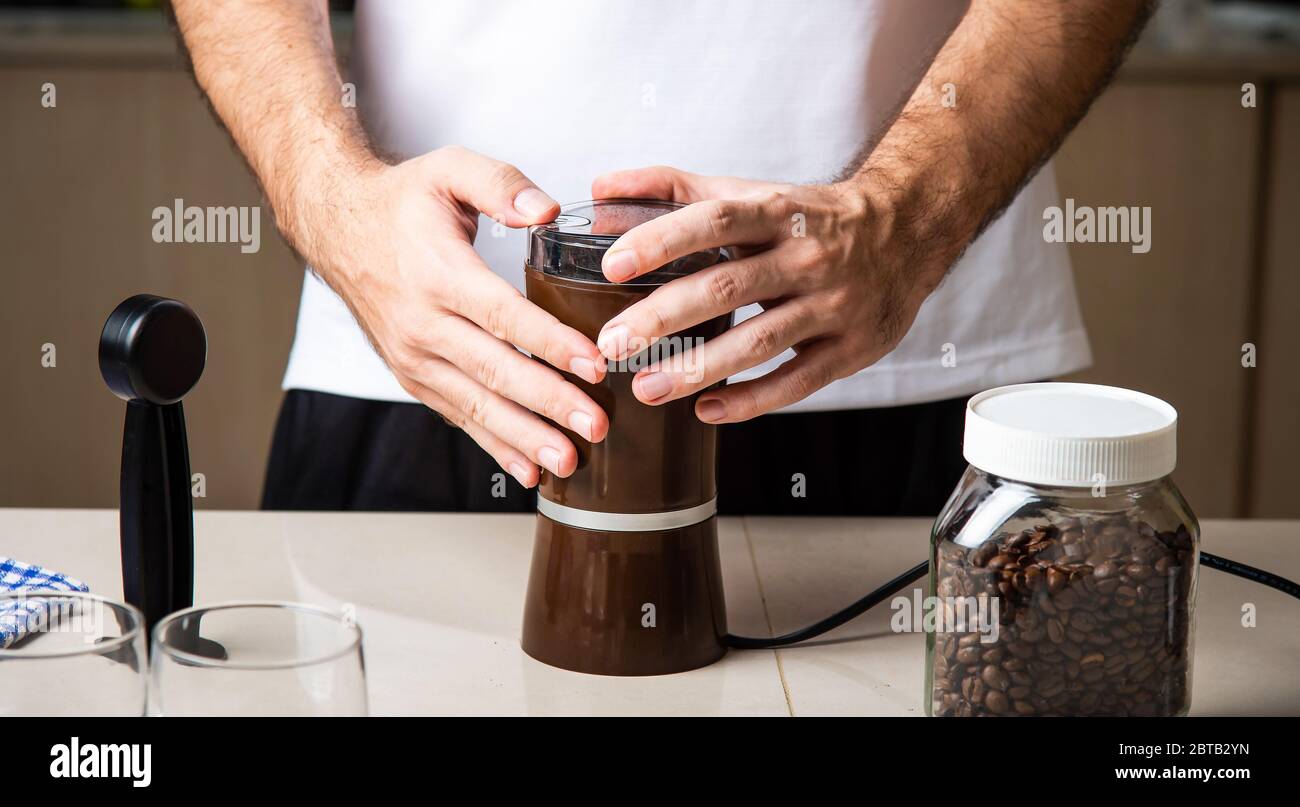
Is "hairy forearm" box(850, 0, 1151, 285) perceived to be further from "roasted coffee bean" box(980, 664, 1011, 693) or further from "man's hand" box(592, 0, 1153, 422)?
"roasted coffee bean" box(980, 664, 1011, 693)

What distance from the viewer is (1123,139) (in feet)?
7.77

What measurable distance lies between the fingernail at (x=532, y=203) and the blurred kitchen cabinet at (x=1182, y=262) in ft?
5.96

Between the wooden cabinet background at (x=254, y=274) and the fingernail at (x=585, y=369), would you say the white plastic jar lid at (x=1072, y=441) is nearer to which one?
the fingernail at (x=585, y=369)

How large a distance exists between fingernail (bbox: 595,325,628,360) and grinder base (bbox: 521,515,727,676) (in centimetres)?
11

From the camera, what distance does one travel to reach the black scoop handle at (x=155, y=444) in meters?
0.68

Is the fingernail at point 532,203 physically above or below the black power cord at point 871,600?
above

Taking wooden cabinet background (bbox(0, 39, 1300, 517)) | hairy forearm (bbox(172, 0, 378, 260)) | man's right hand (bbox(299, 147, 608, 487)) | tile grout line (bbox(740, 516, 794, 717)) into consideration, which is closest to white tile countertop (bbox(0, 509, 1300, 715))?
tile grout line (bbox(740, 516, 794, 717))

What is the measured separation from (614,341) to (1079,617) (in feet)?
0.83

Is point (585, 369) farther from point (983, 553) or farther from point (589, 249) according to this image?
point (983, 553)

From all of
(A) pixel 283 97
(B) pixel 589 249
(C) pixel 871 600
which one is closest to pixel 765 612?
(C) pixel 871 600

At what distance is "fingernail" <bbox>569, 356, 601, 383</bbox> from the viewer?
2.25 ft

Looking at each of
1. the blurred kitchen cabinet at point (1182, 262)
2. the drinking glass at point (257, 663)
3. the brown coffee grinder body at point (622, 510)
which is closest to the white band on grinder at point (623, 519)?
the brown coffee grinder body at point (622, 510)
